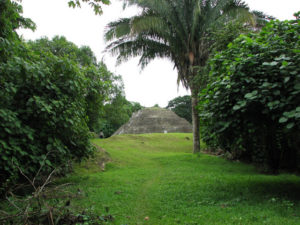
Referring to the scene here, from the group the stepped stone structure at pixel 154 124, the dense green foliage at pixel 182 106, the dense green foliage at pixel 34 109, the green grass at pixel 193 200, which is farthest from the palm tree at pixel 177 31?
the dense green foliage at pixel 182 106

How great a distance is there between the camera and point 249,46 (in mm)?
4391

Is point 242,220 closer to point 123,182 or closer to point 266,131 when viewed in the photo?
point 266,131

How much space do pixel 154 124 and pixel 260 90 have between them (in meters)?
27.4

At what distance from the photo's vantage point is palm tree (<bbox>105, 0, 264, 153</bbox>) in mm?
11836

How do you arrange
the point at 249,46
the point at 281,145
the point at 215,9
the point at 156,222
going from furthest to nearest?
the point at 215,9
the point at 281,145
the point at 249,46
the point at 156,222

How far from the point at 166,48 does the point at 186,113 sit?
38163 millimetres

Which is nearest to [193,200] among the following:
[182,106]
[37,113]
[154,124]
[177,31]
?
[37,113]

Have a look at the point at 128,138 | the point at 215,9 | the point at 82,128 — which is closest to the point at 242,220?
the point at 82,128

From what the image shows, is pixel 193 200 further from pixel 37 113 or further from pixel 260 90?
pixel 37 113

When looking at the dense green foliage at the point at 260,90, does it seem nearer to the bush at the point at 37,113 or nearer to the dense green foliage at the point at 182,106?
the bush at the point at 37,113

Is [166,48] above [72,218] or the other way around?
above

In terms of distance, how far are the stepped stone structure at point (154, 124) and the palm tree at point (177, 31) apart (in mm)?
16967

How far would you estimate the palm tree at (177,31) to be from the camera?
11836 millimetres

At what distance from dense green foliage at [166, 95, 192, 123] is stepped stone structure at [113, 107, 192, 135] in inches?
646
